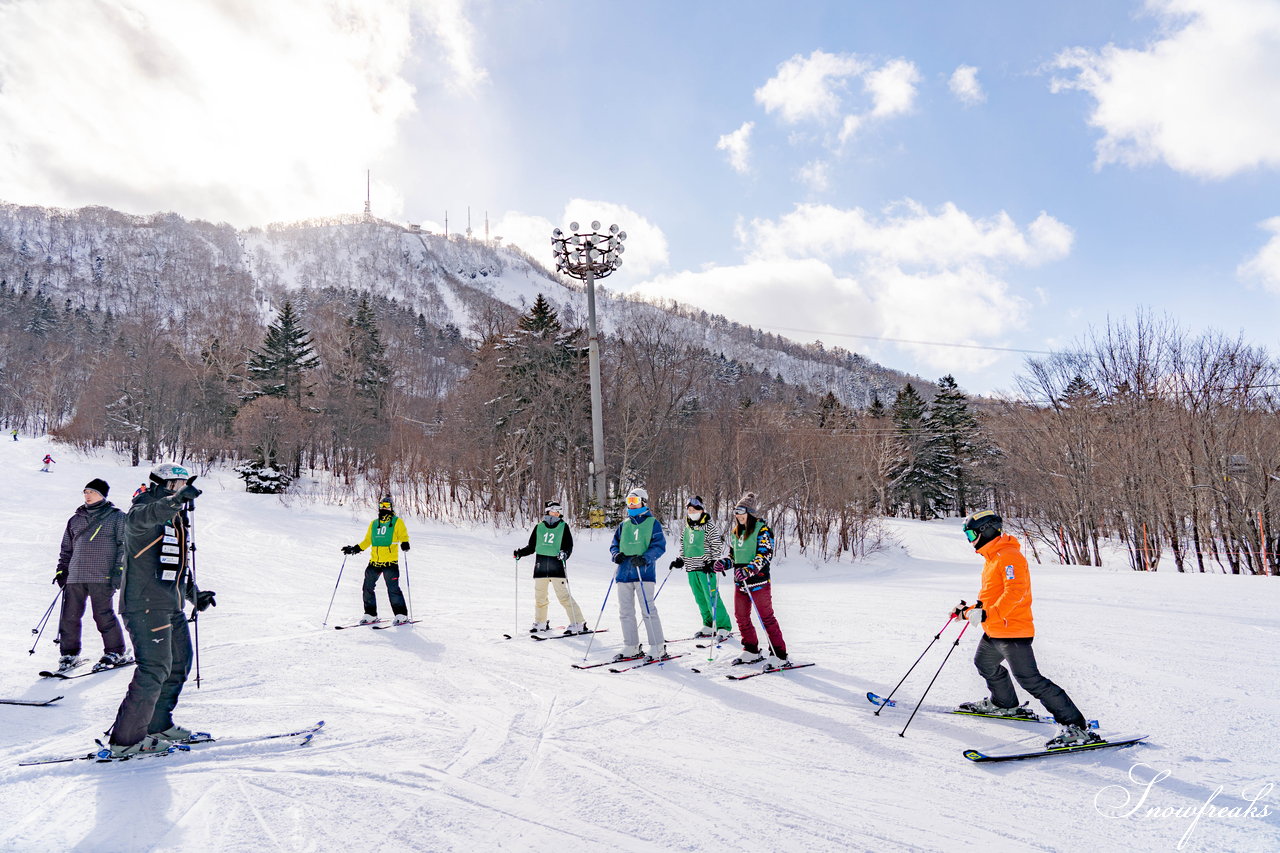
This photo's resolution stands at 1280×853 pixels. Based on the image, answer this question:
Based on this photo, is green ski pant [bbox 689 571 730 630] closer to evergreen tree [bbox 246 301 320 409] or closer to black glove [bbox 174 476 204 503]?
black glove [bbox 174 476 204 503]

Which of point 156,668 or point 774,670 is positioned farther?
point 774,670

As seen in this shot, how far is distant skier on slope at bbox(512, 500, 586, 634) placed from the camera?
26.7 ft

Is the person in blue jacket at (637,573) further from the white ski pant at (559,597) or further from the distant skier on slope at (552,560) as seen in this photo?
the white ski pant at (559,597)

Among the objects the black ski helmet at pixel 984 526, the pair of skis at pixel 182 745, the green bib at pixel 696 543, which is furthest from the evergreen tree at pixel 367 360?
the black ski helmet at pixel 984 526

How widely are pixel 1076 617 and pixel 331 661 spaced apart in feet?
32.2

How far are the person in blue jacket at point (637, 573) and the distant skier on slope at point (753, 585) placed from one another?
856 millimetres

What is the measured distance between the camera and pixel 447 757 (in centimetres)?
446

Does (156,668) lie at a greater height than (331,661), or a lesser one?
greater

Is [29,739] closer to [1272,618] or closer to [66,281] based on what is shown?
[1272,618]

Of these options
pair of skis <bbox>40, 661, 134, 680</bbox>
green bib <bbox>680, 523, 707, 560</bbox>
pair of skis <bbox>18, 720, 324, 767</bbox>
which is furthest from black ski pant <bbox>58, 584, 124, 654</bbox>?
green bib <bbox>680, 523, 707, 560</bbox>

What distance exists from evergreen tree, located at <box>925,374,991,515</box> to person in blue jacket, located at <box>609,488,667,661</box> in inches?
1632

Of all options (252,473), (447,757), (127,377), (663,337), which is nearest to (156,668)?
(447,757)

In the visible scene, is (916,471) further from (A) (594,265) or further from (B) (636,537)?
(B) (636,537)

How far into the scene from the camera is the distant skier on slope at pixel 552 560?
26.7 feet
